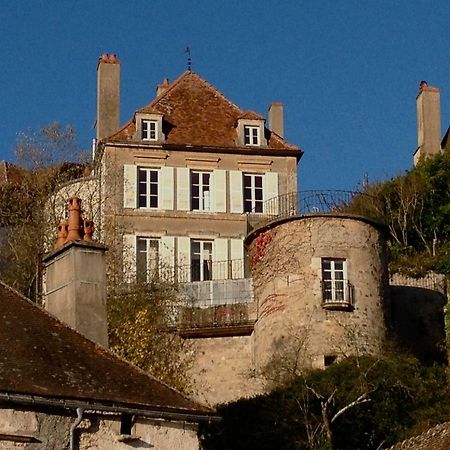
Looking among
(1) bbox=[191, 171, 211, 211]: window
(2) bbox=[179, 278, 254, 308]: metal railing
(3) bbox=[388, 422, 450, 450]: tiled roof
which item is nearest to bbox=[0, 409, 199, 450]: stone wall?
(3) bbox=[388, 422, 450, 450]: tiled roof

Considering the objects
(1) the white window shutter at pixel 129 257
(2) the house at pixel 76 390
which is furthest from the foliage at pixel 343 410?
(2) the house at pixel 76 390

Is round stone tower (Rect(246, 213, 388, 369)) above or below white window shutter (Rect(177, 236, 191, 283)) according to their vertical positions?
below

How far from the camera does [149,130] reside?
45.7m

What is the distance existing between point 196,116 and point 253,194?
3501mm

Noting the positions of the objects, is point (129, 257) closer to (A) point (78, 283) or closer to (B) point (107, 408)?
(A) point (78, 283)

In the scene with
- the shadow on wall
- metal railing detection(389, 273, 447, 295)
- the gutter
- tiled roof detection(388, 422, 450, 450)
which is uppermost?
metal railing detection(389, 273, 447, 295)

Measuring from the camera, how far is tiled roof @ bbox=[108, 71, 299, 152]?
4594 cm

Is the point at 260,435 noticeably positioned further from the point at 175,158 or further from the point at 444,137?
the point at 444,137

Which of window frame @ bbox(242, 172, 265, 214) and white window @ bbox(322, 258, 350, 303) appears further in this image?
window frame @ bbox(242, 172, 265, 214)

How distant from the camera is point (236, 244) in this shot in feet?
147

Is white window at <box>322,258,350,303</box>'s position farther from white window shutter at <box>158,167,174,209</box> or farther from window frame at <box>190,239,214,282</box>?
white window shutter at <box>158,167,174,209</box>

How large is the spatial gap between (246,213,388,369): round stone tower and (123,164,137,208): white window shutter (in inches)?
362

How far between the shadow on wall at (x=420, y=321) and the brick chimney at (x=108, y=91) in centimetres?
1319

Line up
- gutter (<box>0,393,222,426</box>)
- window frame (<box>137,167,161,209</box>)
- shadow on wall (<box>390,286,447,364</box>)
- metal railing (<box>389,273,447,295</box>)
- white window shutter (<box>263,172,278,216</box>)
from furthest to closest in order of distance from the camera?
white window shutter (<box>263,172,278,216</box>)
window frame (<box>137,167,161,209</box>)
metal railing (<box>389,273,447,295</box>)
shadow on wall (<box>390,286,447,364</box>)
gutter (<box>0,393,222,426</box>)
